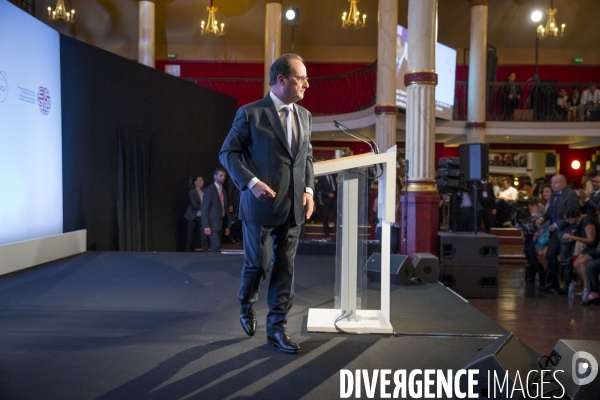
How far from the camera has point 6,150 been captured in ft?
15.4

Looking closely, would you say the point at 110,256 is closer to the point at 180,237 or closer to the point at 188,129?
the point at 180,237

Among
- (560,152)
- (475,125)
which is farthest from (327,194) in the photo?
(560,152)

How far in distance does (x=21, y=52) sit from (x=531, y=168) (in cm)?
1415

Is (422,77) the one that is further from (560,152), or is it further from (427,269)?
(560,152)

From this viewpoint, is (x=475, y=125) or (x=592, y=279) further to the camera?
(x=475, y=125)

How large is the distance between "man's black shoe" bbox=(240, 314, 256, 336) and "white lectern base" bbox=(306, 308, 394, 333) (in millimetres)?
320

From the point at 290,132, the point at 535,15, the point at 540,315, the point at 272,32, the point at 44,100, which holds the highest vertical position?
the point at 535,15

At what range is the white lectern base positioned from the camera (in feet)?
9.21

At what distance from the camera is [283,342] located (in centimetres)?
245

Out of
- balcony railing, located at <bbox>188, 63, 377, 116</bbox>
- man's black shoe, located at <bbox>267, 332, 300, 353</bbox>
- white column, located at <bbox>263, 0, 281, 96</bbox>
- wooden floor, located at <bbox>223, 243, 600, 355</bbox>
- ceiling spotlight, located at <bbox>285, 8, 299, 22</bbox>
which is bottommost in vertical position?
wooden floor, located at <bbox>223, 243, 600, 355</bbox>

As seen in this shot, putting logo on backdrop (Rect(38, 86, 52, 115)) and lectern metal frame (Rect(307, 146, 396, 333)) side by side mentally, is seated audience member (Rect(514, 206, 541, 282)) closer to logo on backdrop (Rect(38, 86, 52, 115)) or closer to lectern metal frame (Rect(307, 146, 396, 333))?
lectern metal frame (Rect(307, 146, 396, 333))

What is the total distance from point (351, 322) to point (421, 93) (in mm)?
4027

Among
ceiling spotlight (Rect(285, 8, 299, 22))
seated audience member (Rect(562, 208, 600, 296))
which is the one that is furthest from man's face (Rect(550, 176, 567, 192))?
ceiling spotlight (Rect(285, 8, 299, 22))

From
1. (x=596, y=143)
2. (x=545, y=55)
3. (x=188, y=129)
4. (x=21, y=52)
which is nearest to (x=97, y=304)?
(x=21, y=52)
